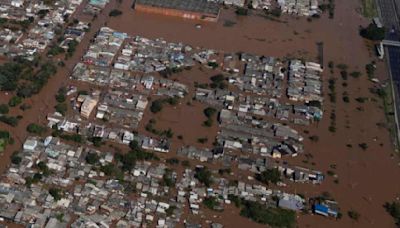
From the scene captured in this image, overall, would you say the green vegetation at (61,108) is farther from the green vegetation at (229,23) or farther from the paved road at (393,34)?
the paved road at (393,34)

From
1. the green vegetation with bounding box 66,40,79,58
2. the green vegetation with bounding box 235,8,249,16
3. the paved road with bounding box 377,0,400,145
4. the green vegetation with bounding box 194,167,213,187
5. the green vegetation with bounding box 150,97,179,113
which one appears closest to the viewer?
the green vegetation with bounding box 194,167,213,187

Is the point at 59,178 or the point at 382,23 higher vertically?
the point at 382,23

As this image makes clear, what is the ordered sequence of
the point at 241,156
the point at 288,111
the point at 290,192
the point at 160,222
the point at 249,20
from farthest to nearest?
the point at 249,20 → the point at 288,111 → the point at 241,156 → the point at 290,192 → the point at 160,222

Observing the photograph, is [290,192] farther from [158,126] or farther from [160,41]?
[160,41]

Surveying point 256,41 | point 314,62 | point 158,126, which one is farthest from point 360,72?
point 158,126

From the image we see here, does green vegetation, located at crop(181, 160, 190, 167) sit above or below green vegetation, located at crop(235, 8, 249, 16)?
below

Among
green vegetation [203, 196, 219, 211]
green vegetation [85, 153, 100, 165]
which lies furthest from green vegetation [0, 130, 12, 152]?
green vegetation [203, 196, 219, 211]

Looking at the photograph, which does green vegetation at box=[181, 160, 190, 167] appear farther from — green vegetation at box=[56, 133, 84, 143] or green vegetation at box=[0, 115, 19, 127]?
green vegetation at box=[0, 115, 19, 127]
